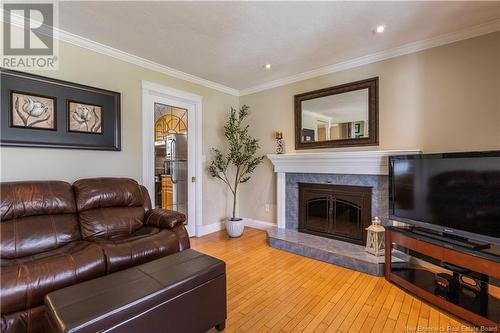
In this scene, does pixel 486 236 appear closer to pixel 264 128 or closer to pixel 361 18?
pixel 361 18

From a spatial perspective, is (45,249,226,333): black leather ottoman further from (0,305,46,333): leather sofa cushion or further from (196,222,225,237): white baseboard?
(196,222,225,237): white baseboard

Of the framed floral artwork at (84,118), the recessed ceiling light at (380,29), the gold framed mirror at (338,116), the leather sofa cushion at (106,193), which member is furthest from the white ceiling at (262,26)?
the leather sofa cushion at (106,193)

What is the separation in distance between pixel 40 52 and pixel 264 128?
9.67ft

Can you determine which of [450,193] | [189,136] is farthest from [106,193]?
[450,193]

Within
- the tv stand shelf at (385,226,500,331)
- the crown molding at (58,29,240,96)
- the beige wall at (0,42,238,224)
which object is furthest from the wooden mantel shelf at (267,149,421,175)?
the beige wall at (0,42,238,224)

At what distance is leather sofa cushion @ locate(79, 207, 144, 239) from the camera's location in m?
2.21

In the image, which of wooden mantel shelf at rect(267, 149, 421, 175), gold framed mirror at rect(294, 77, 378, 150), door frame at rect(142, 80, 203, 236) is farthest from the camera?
door frame at rect(142, 80, 203, 236)

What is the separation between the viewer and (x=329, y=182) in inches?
130

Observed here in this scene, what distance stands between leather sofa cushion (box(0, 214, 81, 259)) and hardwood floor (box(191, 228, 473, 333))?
1495 millimetres

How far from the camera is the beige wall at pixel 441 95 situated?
2330mm

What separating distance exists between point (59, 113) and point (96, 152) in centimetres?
51

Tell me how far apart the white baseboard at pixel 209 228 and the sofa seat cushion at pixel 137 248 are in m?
1.54

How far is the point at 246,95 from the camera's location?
4.39 metres

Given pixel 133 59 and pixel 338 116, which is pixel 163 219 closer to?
pixel 133 59
